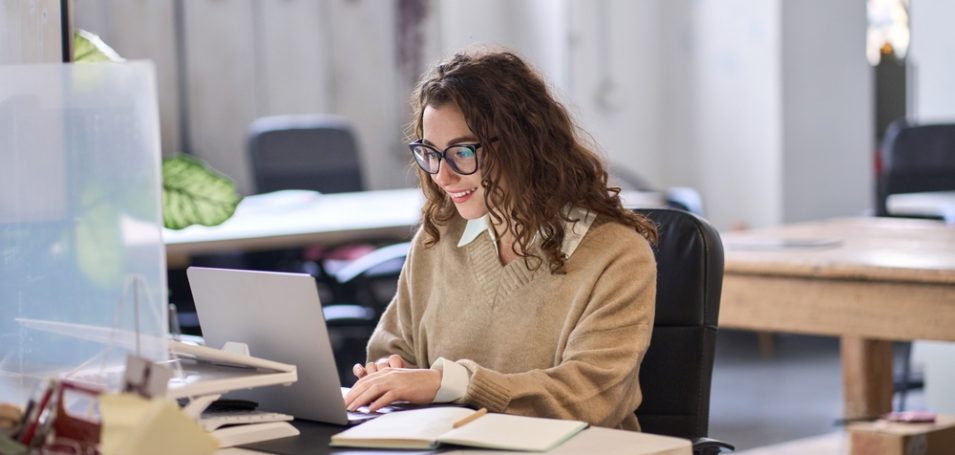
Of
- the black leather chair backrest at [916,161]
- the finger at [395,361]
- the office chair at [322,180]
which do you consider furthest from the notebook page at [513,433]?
the black leather chair backrest at [916,161]

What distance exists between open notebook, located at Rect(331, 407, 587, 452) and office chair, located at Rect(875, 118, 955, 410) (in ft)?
11.6

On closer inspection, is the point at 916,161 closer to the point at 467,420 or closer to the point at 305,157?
the point at 305,157

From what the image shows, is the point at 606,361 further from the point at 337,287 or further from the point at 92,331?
the point at 337,287

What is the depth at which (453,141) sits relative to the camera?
192cm

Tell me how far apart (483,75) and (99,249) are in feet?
2.13

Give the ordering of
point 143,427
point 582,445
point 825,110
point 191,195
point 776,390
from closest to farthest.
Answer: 1. point 143,427
2. point 582,445
3. point 191,195
4. point 776,390
5. point 825,110

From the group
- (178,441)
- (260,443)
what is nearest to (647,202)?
(260,443)

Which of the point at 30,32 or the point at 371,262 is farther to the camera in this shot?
the point at 371,262

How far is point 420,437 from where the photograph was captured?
4.96ft

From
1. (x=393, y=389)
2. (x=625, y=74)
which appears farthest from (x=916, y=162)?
(x=393, y=389)

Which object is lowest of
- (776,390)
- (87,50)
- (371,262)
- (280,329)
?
(776,390)

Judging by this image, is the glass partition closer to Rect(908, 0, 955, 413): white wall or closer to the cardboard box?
the cardboard box

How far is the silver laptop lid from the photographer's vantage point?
1.60 metres

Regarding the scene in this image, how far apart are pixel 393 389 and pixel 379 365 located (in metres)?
0.24
